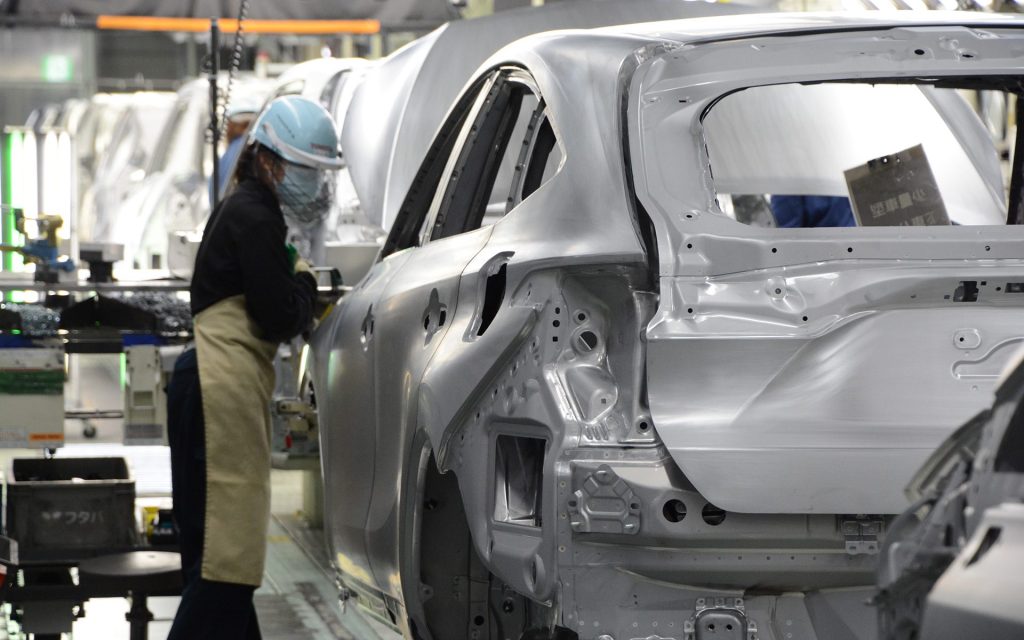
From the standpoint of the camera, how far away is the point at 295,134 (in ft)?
17.4

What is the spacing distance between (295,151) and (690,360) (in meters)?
2.29

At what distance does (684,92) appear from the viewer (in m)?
3.69

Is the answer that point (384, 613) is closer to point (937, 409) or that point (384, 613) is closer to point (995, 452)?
point (937, 409)

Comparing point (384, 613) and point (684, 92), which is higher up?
point (684, 92)


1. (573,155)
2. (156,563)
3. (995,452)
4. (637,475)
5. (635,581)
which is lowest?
(156,563)

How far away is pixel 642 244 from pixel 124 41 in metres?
26.8

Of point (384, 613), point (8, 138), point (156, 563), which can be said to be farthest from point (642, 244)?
point (8, 138)

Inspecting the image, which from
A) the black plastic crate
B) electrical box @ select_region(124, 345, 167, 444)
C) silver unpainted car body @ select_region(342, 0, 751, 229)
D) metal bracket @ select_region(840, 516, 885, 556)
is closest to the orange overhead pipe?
silver unpainted car body @ select_region(342, 0, 751, 229)

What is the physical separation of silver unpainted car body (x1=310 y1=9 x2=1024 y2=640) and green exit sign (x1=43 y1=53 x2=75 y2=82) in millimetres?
16975

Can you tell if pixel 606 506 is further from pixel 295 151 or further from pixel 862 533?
pixel 295 151

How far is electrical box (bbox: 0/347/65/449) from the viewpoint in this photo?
6422 millimetres

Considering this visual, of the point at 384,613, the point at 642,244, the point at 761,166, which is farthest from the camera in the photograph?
the point at 761,166

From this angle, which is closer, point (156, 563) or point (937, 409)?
point (937, 409)

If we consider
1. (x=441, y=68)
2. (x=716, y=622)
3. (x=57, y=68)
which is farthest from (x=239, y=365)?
(x=57, y=68)
